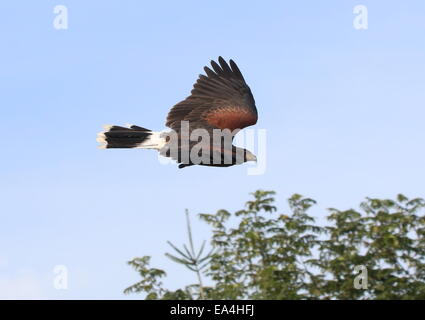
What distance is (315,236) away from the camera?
49.0 ft

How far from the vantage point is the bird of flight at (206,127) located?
924 cm

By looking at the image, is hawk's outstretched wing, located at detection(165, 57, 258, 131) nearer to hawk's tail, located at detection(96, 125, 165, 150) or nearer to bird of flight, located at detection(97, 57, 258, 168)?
bird of flight, located at detection(97, 57, 258, 168)

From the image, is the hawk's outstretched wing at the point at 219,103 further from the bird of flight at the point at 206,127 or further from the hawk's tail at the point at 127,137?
the hawk's tail at the point at 127,137

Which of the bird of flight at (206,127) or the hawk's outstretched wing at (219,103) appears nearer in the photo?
the bird of flight at (206,127)

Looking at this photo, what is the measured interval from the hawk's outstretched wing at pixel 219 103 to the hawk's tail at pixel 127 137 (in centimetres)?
→ 35

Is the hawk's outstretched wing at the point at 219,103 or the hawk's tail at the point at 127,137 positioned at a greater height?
the hawk's outstretched wing at the point at 219,103

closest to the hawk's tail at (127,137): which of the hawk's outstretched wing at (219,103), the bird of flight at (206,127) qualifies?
the bird of flight at (206,127)

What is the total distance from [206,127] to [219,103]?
2.74 ft

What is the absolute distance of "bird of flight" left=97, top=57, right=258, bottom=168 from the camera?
30.3ft

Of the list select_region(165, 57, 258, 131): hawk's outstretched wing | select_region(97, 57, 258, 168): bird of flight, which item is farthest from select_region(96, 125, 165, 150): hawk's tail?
select_region(165, 57, 258, 131): hawk's outstretched wing
